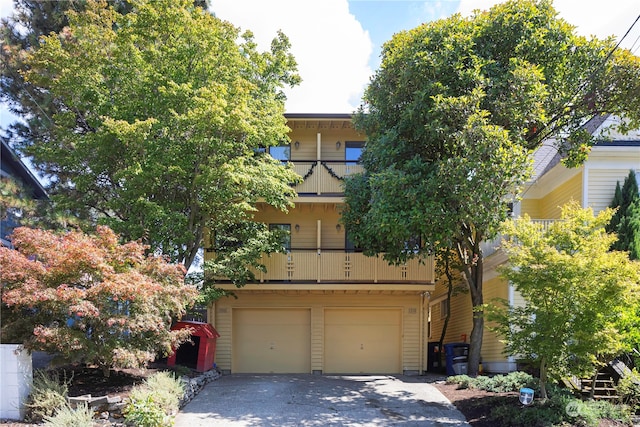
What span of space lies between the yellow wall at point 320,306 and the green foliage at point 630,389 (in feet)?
20.5

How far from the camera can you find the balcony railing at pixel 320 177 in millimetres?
13828

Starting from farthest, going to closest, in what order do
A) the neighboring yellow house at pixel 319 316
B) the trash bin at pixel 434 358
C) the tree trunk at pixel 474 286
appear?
the trash bin at pixel 434 358, the neighboring yellow house at pixel 319 316, the tree trunk at pixel 474 286

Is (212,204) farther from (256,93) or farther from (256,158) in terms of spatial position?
(256,93)

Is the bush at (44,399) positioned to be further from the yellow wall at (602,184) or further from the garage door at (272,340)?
the yellow wall at (602,184)

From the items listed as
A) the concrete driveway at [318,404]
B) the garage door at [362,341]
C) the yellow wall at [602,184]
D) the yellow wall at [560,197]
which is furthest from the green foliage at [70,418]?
the yellow wall at [602,184]

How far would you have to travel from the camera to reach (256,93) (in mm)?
12219

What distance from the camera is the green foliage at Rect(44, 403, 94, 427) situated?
21.1ft

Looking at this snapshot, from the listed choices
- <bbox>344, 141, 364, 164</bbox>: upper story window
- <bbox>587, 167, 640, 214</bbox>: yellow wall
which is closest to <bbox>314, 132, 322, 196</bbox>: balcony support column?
<bbox>344, 141, 364, 164</bbox>: upper story window

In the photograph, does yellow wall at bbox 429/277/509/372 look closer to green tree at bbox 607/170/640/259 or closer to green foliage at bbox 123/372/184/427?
green tree at bbox 607/170/640/259

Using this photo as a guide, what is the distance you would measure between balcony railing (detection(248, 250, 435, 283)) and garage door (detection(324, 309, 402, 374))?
1.84m

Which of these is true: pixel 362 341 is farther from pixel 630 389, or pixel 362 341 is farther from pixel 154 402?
pixel 154 402

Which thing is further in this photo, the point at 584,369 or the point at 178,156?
the point at 178,156

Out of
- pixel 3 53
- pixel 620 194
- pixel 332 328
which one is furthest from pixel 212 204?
pixel 620 194

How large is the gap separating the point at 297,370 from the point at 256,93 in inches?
353
